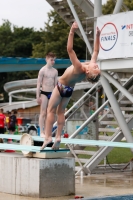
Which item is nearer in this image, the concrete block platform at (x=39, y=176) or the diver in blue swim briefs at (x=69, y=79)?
the diver in blue swim briefs at (x=69, y=79)

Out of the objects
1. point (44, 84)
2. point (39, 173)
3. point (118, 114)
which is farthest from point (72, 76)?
point (118, 114)

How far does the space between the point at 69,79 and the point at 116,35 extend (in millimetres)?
6007

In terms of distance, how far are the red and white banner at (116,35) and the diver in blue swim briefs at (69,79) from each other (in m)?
5.17

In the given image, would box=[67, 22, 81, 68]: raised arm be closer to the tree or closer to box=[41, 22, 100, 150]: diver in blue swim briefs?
box=[41, 22, 100, 150]: diver in blue swim briefs

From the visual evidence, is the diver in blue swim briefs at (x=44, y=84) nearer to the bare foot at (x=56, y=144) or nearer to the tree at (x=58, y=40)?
the bare foot at (x=56, y=144)

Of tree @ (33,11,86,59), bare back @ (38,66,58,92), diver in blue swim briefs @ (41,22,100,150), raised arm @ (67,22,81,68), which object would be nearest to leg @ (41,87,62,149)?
diver in blue swim briefs @ (41,22,100,150)

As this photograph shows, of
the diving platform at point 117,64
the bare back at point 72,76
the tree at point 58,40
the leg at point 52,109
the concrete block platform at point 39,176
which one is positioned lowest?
the concrete block platform at point 39,176

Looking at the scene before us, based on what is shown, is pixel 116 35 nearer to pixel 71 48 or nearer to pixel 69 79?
pixel 69 79

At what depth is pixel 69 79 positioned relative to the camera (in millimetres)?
11289

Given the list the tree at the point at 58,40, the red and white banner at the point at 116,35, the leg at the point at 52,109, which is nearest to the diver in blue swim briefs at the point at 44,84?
the leg at the point at 52,109

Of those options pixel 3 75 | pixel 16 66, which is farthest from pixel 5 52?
pixel 16 66

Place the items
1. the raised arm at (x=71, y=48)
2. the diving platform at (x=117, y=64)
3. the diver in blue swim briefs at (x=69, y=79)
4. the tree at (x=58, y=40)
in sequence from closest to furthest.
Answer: the raised arm at (x=71, y=48), the diver in blue swim briefs at (x=69, y=79), the diving platform at (x=117, y=64), the tree at (x=58, y=40)

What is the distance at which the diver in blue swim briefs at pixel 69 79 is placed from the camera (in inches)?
416

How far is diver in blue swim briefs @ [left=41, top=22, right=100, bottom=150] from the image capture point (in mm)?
10578
